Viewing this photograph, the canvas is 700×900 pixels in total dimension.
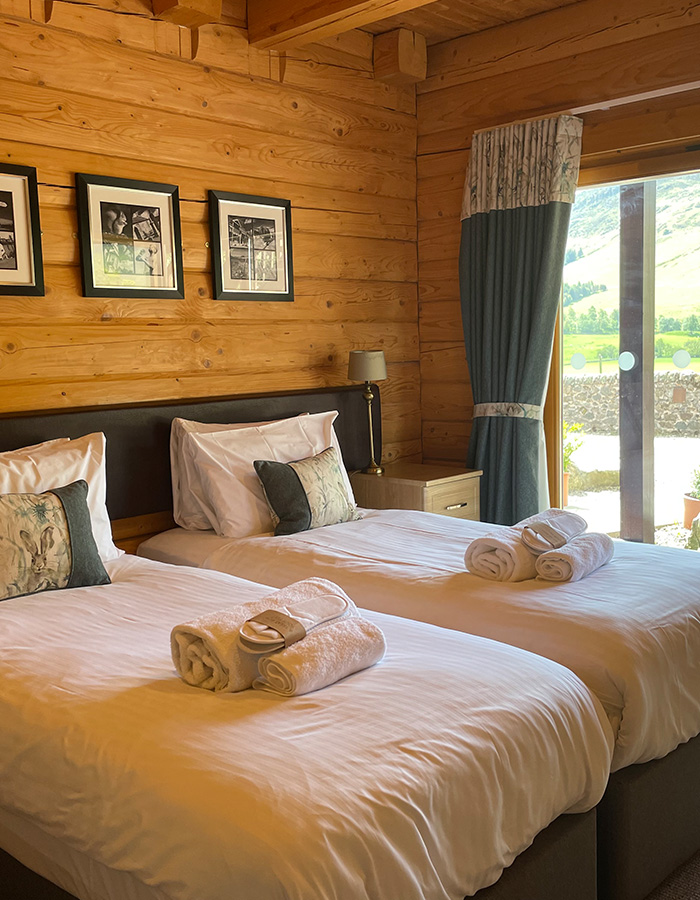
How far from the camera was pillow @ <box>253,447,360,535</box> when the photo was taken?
329cm

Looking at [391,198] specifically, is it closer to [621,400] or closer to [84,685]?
[621,400]

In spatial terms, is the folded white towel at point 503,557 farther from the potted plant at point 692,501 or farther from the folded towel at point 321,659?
the potted plant at point 692,501

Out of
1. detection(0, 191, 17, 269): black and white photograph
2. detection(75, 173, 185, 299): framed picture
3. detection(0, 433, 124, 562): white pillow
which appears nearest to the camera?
detection(0, 433, 124, 562): white pillow

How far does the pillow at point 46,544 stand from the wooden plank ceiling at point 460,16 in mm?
2749

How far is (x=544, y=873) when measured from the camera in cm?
173

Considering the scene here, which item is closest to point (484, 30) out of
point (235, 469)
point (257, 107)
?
point (257, 107)

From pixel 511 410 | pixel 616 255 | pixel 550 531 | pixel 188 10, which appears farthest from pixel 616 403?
pixel 188 10

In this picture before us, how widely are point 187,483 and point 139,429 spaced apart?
0.93ft

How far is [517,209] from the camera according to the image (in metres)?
4.09

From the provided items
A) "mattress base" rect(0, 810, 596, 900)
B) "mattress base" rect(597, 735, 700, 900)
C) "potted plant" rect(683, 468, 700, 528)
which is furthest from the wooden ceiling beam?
"mattress base" rect(0, 810, 596, 900)

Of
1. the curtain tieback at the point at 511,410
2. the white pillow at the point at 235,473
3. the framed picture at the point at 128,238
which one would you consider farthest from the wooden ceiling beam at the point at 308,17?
the curtain tieback at the point at 511,410

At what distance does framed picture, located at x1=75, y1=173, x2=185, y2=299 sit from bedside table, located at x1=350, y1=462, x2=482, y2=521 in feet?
4.34

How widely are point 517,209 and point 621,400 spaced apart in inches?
40.6

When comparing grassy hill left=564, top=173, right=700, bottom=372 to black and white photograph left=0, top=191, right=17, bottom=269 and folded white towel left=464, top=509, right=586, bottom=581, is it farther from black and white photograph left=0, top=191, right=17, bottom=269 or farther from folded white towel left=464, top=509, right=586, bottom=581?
black and white photograph left=0, top=191, right=17, bottom=269
